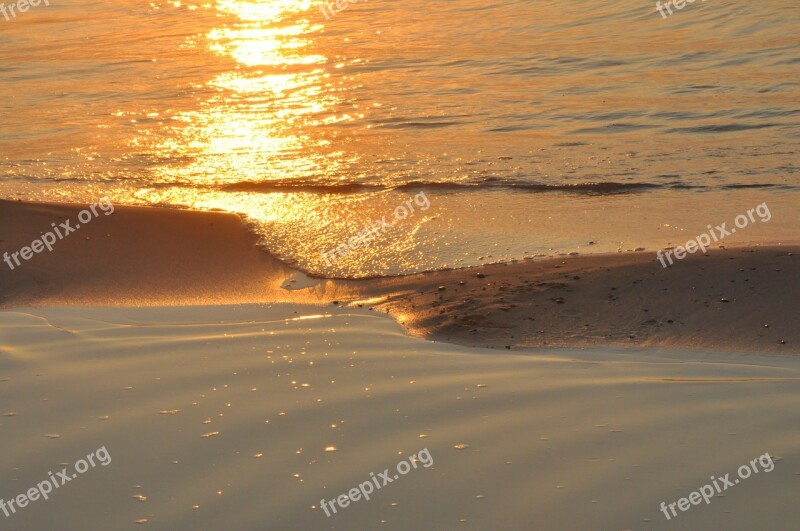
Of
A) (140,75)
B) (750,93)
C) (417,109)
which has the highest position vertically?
(140,75)

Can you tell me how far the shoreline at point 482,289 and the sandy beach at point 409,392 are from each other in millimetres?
21

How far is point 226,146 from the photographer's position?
12297 mm

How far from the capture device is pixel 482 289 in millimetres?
6406

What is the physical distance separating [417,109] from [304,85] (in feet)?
9.55

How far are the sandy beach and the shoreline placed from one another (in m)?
0.02

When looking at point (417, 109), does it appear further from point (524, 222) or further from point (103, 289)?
point (103, 289)

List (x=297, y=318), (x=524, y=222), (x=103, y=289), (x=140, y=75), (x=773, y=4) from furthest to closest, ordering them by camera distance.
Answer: (x=773, y=4) → (x=140, y=75) → (x=524, y=222) → (x=103, y=289) → (x=297, y=318)

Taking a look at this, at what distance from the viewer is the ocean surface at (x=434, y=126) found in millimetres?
8523

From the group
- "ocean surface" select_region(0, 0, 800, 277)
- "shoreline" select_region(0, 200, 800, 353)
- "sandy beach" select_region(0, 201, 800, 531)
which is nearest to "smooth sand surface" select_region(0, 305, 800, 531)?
"sandy beach" select_region(0, 201, 800, 531)

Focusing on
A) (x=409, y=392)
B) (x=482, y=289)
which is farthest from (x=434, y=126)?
(x=409, y=392)

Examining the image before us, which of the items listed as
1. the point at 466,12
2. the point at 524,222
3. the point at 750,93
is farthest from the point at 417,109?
the point at 466,12

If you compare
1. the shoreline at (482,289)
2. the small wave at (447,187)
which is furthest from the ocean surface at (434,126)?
the shoreline at (482,289)

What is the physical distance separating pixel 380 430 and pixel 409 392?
1.41 feet

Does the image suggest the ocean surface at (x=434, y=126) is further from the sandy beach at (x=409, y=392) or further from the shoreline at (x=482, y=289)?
the sandy beach at (x=409, y=392)
